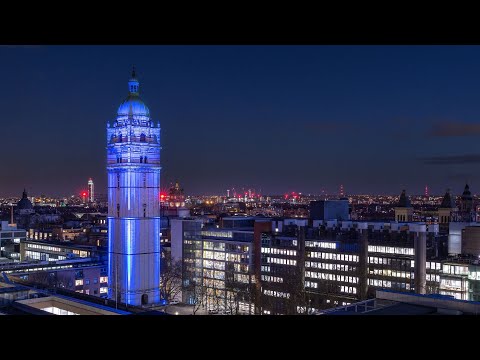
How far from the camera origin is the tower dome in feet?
96.7

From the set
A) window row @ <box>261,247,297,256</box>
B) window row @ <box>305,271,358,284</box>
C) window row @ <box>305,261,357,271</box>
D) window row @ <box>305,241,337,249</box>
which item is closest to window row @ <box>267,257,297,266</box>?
window row @ <box>261,247,297,256</box>

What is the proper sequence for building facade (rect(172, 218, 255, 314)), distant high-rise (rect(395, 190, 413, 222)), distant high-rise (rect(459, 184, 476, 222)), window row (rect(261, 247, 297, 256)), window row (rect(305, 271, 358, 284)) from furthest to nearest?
distant high-rise (rect(459, 184, 476, 222))
distant high-rise (rect(395, 190, 413, 222))
building facade (rect(172, 218, 255, 314))
window row (rect(261, 247, 297, 256))
window row (rect(305, 271, 358, 284))

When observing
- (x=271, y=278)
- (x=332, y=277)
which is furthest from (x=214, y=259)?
(x=332, y=277)

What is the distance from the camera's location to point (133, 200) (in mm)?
29484

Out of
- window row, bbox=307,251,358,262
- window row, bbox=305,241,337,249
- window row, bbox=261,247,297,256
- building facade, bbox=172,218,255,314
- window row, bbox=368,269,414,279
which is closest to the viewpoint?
window row, bbox=368,269,414,279

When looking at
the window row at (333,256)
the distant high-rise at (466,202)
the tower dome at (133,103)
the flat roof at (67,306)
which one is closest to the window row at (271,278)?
the window row at (333,256)

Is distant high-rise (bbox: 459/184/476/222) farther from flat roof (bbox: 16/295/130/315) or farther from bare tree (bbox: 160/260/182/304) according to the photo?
flat roof (bbox: 16/295/130/315)

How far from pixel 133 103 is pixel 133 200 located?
512cm

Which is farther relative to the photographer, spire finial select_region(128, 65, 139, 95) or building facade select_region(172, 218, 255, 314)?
building facade select_region(172, 218, 255, 314)

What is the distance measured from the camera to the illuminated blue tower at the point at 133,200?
96.0 feet
